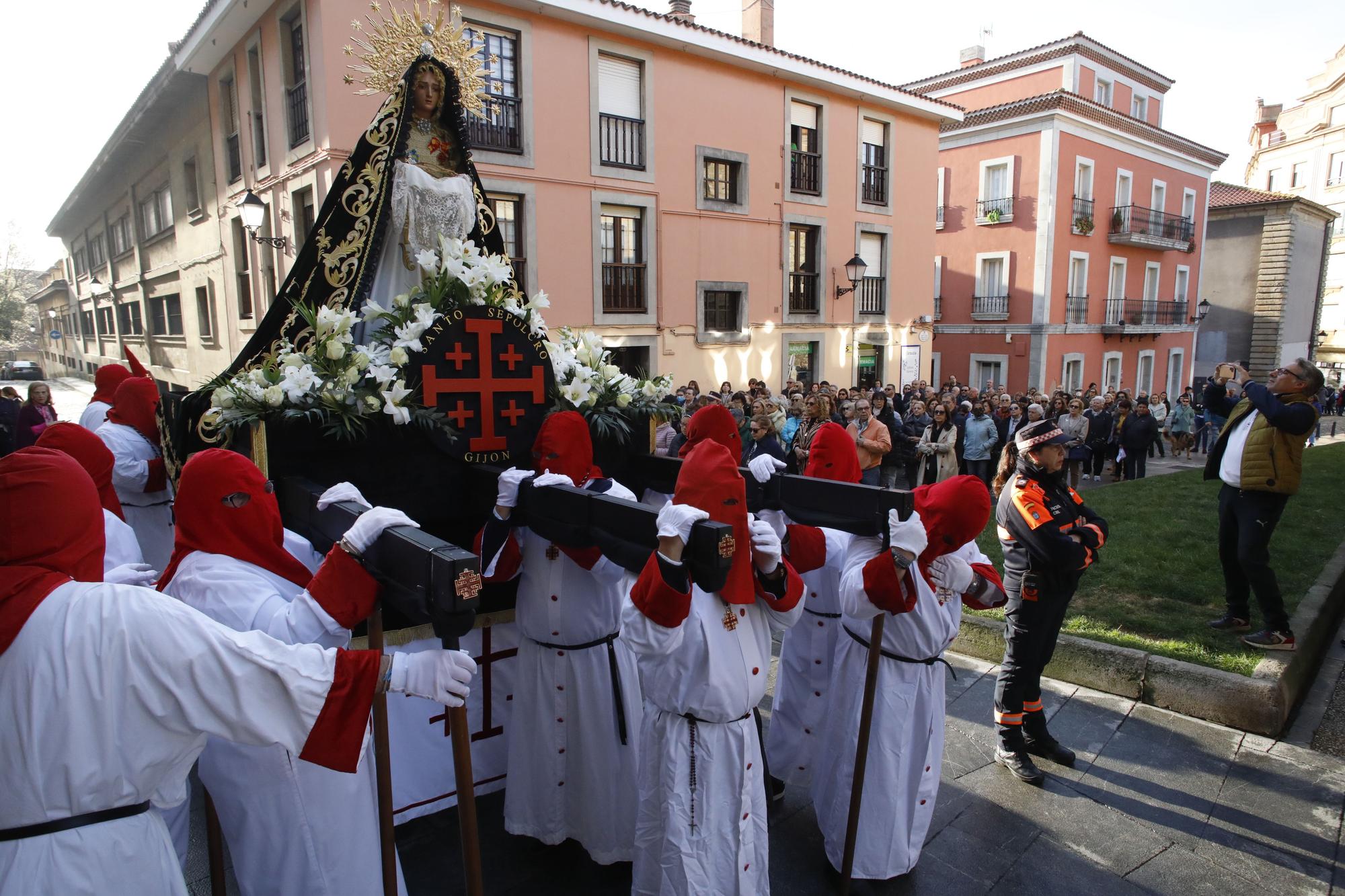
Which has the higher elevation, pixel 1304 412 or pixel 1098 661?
pixel 1304 412

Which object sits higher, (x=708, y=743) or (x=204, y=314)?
(x=204, y=314)

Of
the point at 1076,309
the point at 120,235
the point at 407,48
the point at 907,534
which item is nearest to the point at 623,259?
the point at 407,48

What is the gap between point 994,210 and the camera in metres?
22.2

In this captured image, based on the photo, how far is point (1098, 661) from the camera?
5.09 m

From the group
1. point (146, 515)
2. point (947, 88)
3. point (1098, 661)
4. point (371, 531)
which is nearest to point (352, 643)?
point (371, 531)

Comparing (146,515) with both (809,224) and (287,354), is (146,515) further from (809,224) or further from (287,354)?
(809,224)

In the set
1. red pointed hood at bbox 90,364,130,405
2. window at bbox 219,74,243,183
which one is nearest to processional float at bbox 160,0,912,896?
red pointed hood at bbox 90,364,130,405

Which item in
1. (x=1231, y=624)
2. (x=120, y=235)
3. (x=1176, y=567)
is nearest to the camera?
(x=1231, y=624)

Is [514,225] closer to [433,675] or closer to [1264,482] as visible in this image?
[1264,482]

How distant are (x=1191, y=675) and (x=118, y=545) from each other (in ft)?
19.1

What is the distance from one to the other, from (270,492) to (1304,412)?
20.0 ft

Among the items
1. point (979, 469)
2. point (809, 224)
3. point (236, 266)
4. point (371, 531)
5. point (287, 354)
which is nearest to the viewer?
point (371, 531)

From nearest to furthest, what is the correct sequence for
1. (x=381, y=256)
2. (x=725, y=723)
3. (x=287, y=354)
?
(x=725, y=723) → (x=287, y=354) → (x=381, y=256)

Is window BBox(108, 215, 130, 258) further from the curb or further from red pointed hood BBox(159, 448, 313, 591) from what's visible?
the curb
